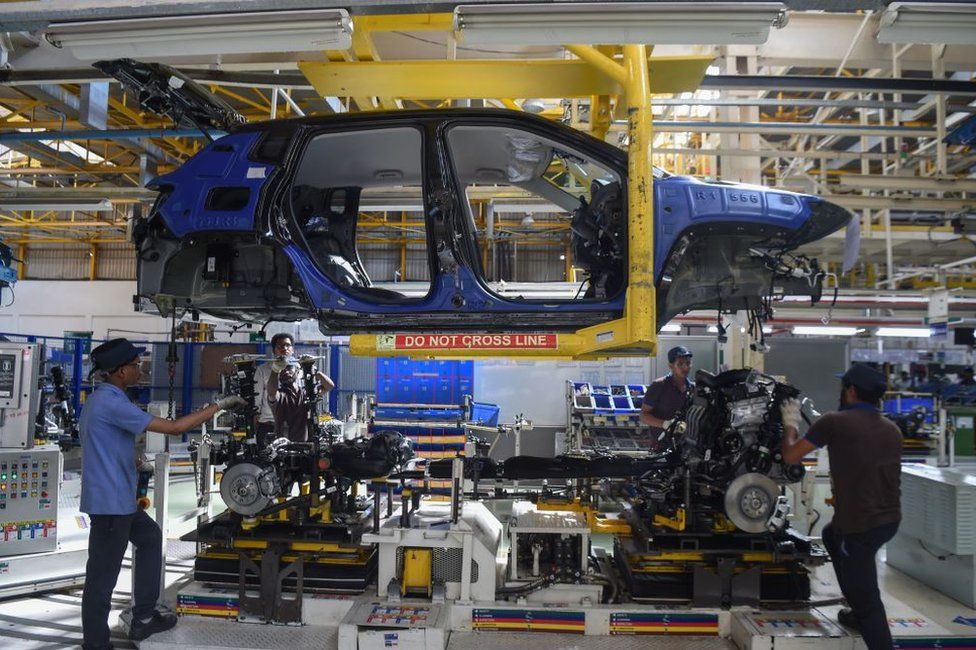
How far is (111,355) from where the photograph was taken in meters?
3.49

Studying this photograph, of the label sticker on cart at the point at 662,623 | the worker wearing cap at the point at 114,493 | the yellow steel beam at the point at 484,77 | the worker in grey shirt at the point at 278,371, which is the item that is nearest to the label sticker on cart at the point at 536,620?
the label sticker on cart at the point at 662,623

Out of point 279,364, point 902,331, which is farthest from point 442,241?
point 902,331

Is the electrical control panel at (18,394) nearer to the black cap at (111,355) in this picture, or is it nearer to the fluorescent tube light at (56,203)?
the black cap at (111,355)

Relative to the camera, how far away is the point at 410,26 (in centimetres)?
344

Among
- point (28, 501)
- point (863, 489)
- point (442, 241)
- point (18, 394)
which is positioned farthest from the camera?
point (18, 394)

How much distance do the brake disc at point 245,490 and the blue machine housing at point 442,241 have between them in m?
0.95

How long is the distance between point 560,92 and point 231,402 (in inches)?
106

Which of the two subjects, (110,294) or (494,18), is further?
(110,294)

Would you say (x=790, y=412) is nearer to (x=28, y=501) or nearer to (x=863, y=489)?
(x=863, y=489)

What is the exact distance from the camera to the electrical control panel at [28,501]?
477 centimetres

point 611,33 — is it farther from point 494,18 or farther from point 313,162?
point 313,162

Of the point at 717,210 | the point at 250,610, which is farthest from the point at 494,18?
the point at 250,610

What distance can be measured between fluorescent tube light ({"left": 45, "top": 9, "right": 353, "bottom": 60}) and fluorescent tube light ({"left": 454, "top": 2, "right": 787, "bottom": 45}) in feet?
1.83

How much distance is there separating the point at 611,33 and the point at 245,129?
2.37m
